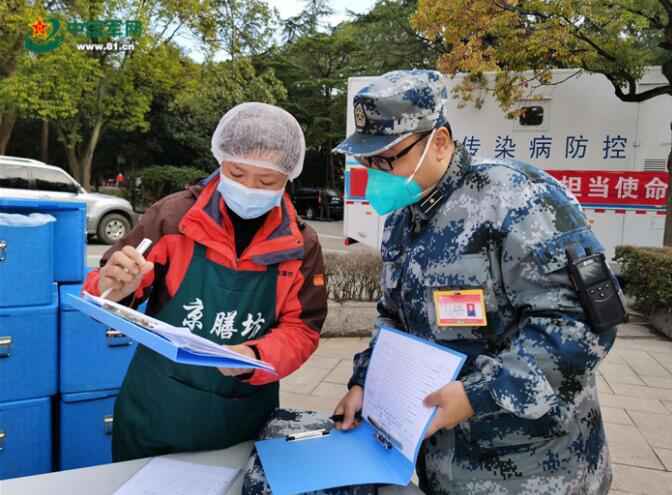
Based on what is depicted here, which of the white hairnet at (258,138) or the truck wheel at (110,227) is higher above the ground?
the white hairnet at (258,138)

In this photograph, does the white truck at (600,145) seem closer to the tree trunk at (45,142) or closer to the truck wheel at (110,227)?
the truck wheel at (110,227)

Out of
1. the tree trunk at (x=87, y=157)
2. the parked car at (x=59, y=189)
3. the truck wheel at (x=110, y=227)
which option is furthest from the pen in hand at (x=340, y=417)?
the tree trunk at (x=87, y=157)

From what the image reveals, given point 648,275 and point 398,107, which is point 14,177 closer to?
point 648,275

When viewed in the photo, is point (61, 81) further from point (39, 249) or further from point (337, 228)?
point (39, 249)

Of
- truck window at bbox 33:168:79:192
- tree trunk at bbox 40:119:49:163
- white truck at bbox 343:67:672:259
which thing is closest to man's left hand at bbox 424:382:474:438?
white truck at bbox 343:67:672:259

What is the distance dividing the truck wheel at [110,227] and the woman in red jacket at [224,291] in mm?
9777

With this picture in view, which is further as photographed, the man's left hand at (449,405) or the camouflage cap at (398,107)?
the camouflage cap at (398,107)

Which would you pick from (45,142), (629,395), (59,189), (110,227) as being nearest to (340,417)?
(629,395)

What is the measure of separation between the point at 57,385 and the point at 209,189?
4.04 ft

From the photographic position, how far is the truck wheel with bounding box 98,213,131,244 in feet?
34.4

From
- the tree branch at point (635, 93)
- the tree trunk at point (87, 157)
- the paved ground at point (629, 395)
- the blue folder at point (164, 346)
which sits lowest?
the paved ground at point (629, 395)

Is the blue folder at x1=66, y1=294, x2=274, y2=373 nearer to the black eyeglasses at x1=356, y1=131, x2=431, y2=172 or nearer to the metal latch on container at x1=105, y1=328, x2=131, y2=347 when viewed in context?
the black eyeglasses at x1=356, y1=131, x2=431, y2=172

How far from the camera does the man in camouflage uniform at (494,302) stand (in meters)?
1.03

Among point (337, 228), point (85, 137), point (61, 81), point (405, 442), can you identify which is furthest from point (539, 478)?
point (85, 137)
